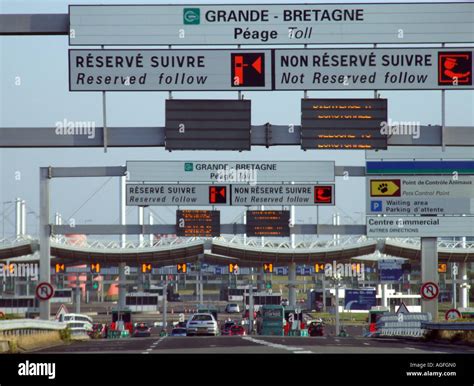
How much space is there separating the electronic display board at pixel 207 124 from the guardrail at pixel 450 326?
8423 millimetres

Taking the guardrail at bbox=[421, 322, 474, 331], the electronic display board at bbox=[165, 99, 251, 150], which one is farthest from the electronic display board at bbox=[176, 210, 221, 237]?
the electronic display board at bbox=[165, 99, 251, 150]

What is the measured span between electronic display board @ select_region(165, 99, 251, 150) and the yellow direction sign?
2233cm

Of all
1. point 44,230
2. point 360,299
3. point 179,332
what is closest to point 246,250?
point 179,332

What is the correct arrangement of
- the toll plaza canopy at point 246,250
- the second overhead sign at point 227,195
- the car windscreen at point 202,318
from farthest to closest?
the toll plaza canopy at point 246,250 → the car windscreen at point 202,318 → the second overhead sign at point 227,195

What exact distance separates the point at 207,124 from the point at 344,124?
364cm

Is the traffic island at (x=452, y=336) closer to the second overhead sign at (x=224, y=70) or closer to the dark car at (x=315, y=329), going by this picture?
the second overhead sign at (x=224, y=70)

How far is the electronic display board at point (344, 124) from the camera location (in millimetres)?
→ 29672

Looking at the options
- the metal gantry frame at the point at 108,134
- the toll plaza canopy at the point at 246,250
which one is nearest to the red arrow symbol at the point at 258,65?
the metal gantry frame at the point at 108,134

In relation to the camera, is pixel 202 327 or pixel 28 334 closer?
pixel 28 334

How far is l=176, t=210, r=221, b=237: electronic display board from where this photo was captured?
186 ft

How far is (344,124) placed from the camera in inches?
1173

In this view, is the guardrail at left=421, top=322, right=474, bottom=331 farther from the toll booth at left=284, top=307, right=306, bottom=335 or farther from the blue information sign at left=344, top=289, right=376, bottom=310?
the blue information sign at left=344, top=289, right=376, bottom=310

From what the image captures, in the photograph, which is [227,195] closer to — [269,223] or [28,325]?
[269,223]
